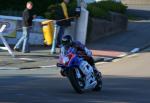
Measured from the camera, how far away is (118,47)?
87.1 ft

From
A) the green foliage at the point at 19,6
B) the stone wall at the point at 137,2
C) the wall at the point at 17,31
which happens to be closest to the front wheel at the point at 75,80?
the wall at the point at 17,31

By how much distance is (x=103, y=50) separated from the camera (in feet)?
83.0

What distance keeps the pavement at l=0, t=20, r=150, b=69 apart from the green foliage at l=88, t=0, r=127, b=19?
104cm

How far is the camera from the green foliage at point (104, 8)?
29797 millimetres

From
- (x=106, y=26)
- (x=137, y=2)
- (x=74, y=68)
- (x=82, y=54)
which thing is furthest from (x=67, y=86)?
(x=137, y=2)

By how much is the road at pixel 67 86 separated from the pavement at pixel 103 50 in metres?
1.39

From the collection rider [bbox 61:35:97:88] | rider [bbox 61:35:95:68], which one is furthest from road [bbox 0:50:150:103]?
rider [bbox 61:35:95:68]

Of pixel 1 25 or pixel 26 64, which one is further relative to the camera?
pixel 1 25

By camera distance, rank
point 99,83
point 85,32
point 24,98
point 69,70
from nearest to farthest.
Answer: point 24,98, point 69,70, point 99,83, point 85,32

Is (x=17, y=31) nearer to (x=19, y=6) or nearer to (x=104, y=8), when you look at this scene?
(x=19, y=6)

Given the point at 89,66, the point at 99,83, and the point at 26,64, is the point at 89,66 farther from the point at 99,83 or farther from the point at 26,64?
the point at 26,64

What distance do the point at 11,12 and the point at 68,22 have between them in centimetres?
560

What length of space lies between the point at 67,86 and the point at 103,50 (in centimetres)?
1067

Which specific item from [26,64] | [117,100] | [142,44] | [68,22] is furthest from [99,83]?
[142,44]
